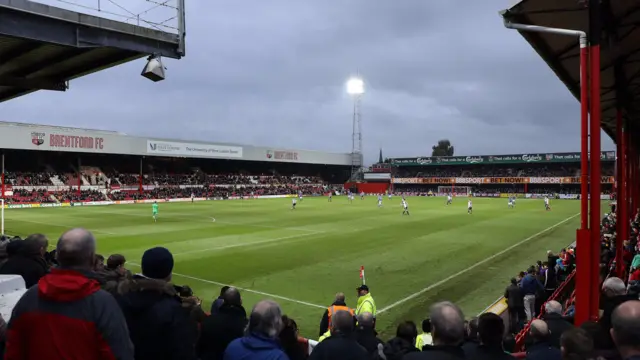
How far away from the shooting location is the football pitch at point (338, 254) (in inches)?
511

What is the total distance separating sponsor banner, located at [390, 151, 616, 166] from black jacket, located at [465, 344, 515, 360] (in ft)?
295

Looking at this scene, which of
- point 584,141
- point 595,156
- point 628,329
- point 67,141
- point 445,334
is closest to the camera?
point 628,329

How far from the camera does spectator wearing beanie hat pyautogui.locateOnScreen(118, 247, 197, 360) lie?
10.9 ft

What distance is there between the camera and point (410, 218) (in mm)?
36719

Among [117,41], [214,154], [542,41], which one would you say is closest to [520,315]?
[542,41]

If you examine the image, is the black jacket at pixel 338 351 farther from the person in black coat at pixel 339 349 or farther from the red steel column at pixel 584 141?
the red steel column at pixel 584 141

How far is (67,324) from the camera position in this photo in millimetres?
2672

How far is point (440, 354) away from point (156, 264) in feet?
7.52

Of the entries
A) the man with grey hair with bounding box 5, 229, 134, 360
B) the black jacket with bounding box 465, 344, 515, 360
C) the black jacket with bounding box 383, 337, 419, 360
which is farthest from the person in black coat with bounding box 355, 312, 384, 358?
the man with grey hair with bounding box 5, 229, 134, 360

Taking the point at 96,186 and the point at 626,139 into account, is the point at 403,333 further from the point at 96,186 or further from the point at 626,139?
the point at 96,186

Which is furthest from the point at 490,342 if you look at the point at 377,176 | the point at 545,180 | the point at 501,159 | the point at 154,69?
the point at 377,176

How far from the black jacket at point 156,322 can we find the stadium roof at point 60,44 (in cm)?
735

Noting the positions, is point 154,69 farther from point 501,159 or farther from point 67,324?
point 501,159

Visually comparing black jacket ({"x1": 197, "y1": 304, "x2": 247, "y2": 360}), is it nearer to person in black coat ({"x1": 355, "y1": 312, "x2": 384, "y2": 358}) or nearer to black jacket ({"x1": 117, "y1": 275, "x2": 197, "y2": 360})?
black jacket ({"x1": 117, "y1": 275, "x2": 197, "y2": 360})
